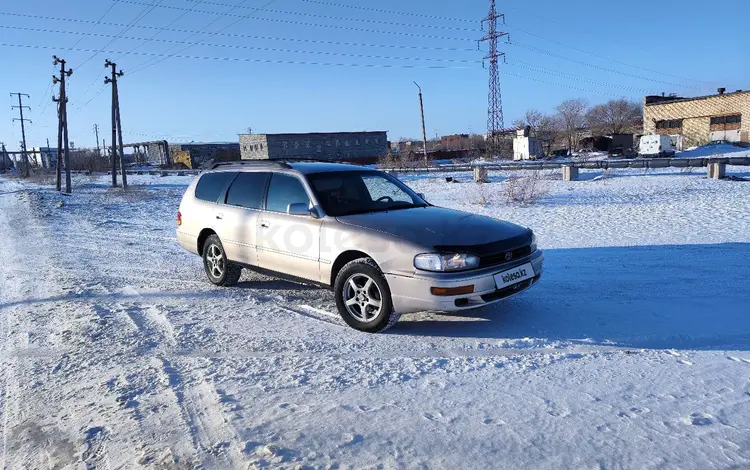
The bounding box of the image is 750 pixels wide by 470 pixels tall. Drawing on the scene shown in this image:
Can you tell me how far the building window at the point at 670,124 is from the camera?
6694 centimetres

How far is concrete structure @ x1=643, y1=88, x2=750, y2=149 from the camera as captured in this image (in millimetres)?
59906

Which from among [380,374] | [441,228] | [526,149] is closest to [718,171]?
[441,228]

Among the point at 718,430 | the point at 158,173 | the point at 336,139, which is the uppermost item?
the point at 336,139

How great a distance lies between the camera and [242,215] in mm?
6250

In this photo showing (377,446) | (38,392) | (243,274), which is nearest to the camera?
(377,446)

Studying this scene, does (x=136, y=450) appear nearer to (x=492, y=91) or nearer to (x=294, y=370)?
(x=294, y=370)

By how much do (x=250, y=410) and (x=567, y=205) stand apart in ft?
41.9

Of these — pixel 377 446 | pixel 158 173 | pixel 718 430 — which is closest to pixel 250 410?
pixel 377 446

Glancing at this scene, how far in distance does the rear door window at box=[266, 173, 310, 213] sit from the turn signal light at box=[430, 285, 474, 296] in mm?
1827

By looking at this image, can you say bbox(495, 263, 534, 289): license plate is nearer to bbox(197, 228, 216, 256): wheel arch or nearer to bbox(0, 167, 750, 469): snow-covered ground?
bbox(0, 167, 750, 469): snow-covered ground

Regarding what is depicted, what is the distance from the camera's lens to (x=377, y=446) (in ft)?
9.53

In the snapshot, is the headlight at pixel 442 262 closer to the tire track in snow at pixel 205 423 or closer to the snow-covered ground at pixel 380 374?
the snow-covered ground at pixel 380 374

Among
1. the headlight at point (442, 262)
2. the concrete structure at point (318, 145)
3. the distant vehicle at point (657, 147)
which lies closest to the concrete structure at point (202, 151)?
the concrete structure at point (318, 145)

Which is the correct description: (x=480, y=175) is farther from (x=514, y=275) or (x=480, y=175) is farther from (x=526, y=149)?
(x=526, y=149)
